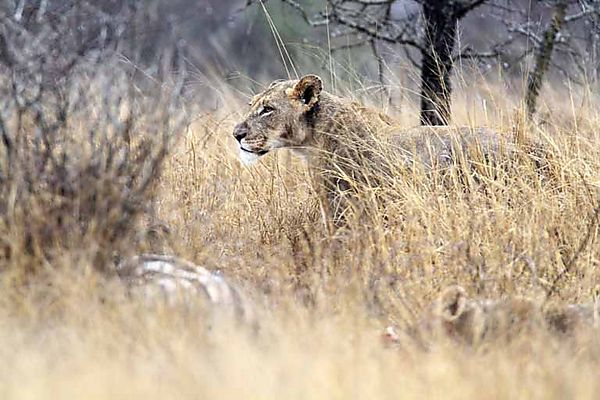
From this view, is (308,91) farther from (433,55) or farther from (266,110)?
(433,55)

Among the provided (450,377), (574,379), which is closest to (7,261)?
(450,377)

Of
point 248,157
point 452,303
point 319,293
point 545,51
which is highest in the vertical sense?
point 545,51

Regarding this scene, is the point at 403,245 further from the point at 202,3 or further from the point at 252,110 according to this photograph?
the point at 202,3

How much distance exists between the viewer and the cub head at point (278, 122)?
261 inches

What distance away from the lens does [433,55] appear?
25.2 ft

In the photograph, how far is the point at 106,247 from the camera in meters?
4.89

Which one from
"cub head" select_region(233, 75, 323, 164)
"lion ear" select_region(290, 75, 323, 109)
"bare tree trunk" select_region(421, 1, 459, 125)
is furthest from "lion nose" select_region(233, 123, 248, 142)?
"bare tree trunk" select_region(421, 1, 459, 125)

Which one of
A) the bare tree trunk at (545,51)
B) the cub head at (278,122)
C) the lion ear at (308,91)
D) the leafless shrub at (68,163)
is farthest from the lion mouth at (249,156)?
the bare tree trunk at (545,51)

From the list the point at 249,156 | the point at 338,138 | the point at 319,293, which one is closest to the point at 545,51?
the point at 338,138

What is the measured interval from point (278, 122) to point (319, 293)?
81.0 inches

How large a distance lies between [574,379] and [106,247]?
87.1 inches

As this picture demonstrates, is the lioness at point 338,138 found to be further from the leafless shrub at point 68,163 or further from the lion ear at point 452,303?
Result: the lion ear at point 452,303

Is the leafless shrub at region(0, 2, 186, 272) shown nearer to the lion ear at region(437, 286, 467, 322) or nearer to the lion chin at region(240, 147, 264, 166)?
the lion chin at region(240, 147, 264, 166)

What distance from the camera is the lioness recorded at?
650cm
